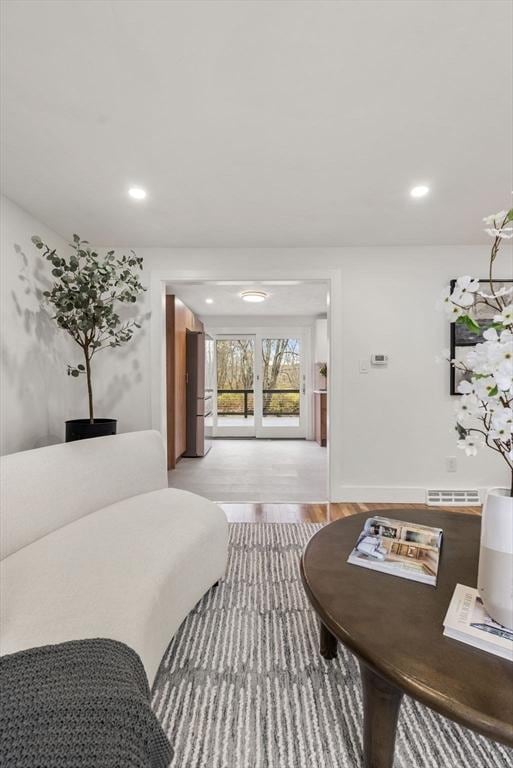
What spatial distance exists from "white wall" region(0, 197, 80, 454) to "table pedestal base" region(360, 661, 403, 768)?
243 centimetres

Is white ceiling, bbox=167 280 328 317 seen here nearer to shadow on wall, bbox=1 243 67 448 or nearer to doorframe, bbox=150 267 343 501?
doorframe, bbox=150 267 343 501

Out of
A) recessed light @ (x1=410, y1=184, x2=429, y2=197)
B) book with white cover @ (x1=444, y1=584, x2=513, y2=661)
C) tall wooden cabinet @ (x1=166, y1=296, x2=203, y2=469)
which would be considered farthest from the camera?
tall wooden cabinet @ (x1=166, y1=296, x2=203, y2=469)

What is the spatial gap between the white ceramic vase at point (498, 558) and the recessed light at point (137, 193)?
2.40 m

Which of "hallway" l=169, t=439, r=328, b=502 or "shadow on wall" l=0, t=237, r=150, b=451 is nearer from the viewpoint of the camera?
"shadow on wall" l=0, t=237, r=150, b=451

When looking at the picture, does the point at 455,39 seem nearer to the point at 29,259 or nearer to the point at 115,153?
the point at 115,153

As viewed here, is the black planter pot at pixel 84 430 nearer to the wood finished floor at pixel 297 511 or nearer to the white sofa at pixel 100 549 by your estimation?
the white sofa at pixel 100 549

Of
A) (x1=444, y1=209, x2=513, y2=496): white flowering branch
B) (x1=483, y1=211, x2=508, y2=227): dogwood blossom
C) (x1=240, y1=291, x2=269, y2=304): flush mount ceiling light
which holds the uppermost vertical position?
(x1=240, y1=291, x2=269, y2=304): flush mount ceiling light

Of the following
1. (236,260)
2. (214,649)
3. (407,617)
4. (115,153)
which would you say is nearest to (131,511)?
(214,649)

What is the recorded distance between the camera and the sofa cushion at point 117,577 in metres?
1.07

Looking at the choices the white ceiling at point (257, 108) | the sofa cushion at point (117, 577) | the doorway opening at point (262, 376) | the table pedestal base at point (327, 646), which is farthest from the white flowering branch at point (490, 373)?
the doorway opening at point (262, 376)

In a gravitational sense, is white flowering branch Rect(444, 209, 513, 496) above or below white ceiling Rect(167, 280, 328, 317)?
below

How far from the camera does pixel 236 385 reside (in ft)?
23.2

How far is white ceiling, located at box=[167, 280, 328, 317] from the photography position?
15.9 feet

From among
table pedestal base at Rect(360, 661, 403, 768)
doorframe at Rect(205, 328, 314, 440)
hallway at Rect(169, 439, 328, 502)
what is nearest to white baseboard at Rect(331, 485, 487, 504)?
hallway at Rect(169, 439, 328, 502)
